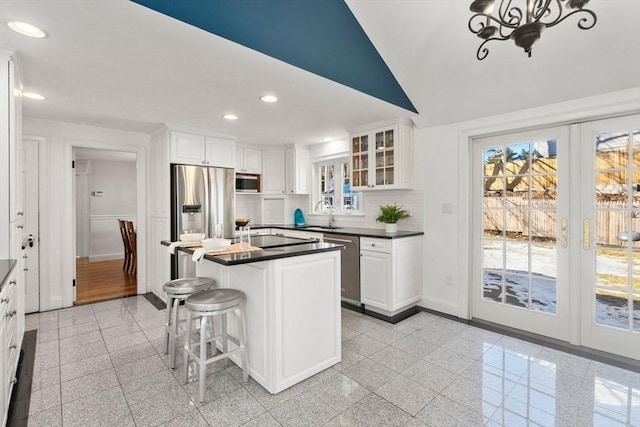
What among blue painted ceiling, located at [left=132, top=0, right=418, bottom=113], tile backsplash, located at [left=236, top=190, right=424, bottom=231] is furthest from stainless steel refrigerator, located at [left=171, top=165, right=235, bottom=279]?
blue painted ceiling, located at [left=132, top=0, right=418, bottom=113]

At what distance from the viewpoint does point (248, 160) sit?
17.3ft

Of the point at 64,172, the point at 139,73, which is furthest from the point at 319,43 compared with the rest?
the point at 64,172

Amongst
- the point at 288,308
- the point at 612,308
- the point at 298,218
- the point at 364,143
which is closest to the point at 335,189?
the point at 298,218

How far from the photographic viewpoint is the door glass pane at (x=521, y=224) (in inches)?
118

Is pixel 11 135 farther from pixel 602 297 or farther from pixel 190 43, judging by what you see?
pixel 602 297

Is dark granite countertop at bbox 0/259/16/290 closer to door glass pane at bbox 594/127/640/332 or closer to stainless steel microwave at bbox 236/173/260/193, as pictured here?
stainless steel microwave at bbox 236/173/260/193

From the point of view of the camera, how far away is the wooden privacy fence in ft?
8.65

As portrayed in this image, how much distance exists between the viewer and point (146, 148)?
446 cm

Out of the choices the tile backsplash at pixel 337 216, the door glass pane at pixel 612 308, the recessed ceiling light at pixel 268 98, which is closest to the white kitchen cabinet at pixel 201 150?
the tile backsplash at pixel 337 216

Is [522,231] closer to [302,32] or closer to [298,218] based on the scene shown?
[302,32]

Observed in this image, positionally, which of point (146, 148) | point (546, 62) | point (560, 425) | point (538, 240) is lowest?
point (560, 425)

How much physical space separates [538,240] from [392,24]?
2.39 m

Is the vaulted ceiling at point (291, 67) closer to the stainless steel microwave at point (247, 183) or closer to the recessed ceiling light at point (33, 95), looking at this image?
the recessed ceiling light at point (33, 95)

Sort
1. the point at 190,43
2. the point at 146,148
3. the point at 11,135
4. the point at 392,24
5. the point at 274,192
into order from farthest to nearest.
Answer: the point at 274,192 → the point at 146,148 → the point at 392,24 → the point at 11,135 → the point at 190,43
